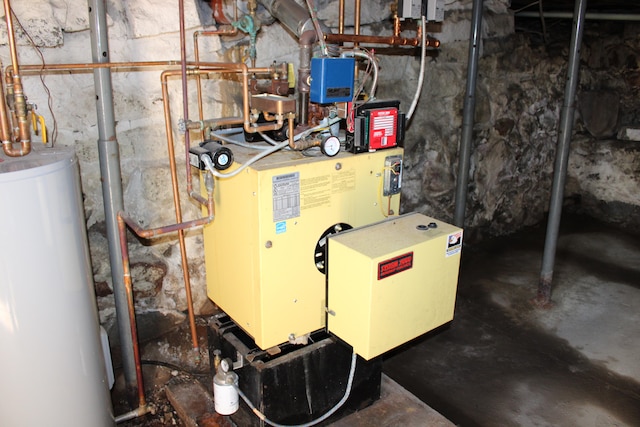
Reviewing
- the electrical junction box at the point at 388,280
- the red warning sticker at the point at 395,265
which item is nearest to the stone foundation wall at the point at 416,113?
the electrical junction box at the point at 388,280

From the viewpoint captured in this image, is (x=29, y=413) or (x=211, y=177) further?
(x=211, y=177)

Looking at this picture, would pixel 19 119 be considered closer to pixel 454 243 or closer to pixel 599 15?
pixel 454 243

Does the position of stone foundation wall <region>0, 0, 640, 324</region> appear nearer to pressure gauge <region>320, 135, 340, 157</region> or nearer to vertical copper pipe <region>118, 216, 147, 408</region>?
vertical copper pipe <region>118, 216, 147, 408</region>

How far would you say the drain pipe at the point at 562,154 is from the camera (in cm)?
258

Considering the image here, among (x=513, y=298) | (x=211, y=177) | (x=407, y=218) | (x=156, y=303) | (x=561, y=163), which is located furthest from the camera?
(x=513, y=298)

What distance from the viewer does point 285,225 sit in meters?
1.54

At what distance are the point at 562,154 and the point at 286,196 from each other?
184cm

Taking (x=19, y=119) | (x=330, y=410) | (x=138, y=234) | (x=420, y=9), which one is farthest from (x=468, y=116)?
(x=19, y=119)

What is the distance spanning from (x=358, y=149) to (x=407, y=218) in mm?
287

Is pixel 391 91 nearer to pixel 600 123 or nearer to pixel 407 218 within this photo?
pixel 407 218

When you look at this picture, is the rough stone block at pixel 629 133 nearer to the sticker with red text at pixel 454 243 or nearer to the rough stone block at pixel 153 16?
the sticker with red text at pixel 454 243

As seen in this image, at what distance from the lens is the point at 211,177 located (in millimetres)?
1604

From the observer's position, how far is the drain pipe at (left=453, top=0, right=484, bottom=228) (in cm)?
288

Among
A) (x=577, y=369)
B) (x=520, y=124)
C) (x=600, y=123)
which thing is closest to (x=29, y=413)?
(x=577, y=369)
